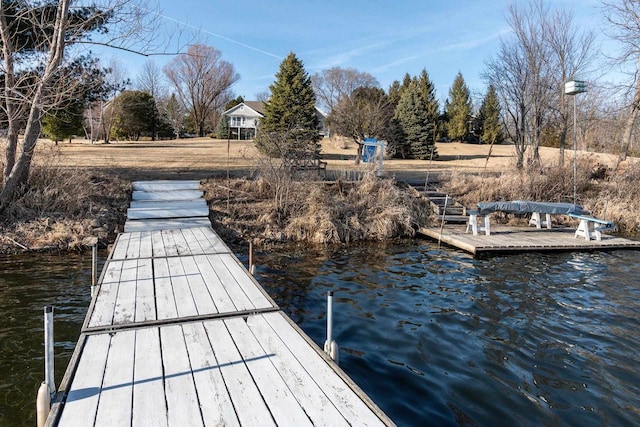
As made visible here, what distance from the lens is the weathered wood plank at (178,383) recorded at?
8.61ft

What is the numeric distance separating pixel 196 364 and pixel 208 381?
11.8 inches

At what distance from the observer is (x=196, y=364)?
3320mm

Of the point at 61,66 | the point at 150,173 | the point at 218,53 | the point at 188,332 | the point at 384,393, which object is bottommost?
the point at 384,393

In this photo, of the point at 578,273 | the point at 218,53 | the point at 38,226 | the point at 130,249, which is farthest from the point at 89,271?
the point at 218,53

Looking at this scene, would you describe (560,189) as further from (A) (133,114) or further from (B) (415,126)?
(A) (133,114)

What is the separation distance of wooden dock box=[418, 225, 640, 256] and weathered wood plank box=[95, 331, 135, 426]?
834 cm

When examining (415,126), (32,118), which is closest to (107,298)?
(32,118)

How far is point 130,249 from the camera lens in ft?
23.7

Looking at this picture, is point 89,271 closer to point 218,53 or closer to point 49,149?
point 49,149

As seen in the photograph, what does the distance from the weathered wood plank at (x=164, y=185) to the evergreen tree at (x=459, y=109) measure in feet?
125

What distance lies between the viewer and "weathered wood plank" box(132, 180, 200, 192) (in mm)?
12508

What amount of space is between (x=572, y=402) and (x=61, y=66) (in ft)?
37.0

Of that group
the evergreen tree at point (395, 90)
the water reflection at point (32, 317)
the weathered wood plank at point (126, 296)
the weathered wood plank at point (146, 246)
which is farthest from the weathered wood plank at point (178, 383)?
the evergreen tree at point (395, 90)

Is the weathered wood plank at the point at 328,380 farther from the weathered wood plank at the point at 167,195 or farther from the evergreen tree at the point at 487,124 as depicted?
the evergreen tree at the point at 487,124
